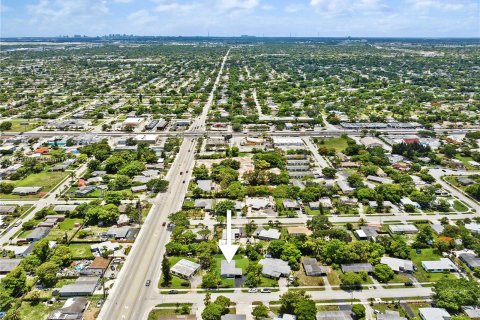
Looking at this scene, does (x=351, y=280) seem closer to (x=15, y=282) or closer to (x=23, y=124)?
(x=15, y=282)

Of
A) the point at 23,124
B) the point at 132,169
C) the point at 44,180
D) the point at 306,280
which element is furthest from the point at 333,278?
the point at 23,124

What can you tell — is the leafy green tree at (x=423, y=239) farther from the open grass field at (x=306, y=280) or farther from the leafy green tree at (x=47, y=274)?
the leafy green tree at (x=47, y=274)

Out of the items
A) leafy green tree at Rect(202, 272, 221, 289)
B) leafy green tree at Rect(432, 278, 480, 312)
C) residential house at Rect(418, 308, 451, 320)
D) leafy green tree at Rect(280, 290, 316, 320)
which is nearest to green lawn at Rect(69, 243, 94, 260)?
leafy green tree at Rect(202, 272, 221, 289)

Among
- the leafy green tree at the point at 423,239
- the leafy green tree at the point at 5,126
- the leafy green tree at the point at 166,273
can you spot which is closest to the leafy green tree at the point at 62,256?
the leafy green tree at the point at 166,273

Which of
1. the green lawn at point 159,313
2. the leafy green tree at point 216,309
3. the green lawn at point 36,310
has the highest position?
the leafy green tree at point 216,309

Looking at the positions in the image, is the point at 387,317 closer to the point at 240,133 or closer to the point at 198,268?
the point at 198,268

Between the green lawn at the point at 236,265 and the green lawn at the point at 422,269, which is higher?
the green lawn at the point at 236,265
